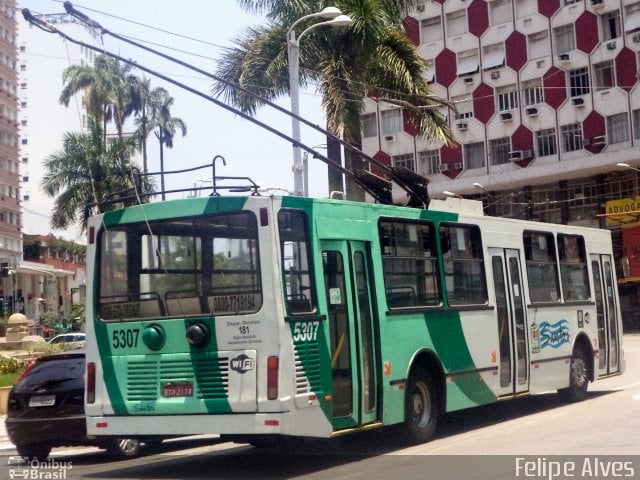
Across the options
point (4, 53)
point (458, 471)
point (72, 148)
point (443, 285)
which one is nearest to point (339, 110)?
point (443, 285)

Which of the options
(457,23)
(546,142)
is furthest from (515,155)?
(457,23)

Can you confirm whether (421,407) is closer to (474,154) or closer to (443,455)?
(443,455)

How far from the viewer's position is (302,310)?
11219 mm

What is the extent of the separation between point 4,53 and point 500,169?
4616 cm

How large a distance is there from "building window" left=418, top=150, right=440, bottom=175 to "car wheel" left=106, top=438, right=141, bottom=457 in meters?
45.1

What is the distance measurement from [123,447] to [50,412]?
1.16 metres

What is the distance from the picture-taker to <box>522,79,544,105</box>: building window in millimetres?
53344

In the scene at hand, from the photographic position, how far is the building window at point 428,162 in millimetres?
57866

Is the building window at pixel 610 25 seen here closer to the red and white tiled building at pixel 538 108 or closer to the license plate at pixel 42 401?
the red and white tiled building at pixel 538 108

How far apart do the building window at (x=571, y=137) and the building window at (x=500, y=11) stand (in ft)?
22.0

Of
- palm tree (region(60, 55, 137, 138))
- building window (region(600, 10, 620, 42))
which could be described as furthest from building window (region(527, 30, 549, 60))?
palm tree (region(60, 55, 137, 138))

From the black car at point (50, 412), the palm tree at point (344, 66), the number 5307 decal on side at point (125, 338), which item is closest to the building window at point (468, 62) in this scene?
the palm tree at point (344, 66)

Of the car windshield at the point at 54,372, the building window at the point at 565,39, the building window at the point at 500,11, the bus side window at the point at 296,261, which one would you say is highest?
the building window at the point at 500,11

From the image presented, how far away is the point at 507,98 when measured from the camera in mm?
54781
